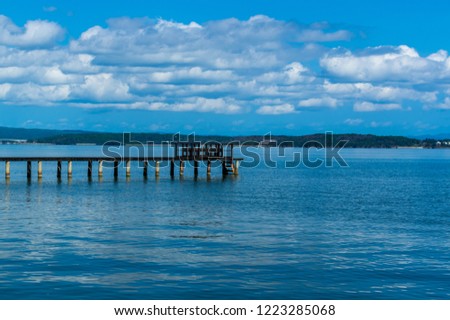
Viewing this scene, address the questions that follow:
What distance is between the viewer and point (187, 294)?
2153 centimetres

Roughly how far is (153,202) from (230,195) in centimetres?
969

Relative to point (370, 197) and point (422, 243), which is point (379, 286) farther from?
point (370, 197)

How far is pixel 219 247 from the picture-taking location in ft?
99.0

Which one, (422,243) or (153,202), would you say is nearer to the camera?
(422,243)

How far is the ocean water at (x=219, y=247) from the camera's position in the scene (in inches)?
884

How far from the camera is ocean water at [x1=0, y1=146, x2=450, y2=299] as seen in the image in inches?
884

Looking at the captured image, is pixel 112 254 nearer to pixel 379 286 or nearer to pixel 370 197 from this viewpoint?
pixel 379 286

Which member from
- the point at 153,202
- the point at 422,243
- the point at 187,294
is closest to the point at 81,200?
the point at 153,202
